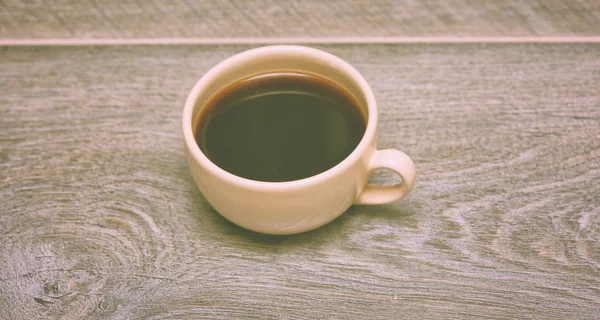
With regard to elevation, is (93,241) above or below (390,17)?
below

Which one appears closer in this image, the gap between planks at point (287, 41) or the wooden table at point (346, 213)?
the wooden table at point (346, 213)

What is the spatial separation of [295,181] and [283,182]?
0.01 metres

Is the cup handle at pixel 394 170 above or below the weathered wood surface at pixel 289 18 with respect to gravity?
below

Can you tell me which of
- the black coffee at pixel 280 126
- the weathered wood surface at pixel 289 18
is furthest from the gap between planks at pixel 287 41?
the black coffee at pixel 280 126

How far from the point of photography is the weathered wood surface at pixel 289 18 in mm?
642

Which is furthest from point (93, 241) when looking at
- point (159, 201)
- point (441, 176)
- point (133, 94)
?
point (441, 176)

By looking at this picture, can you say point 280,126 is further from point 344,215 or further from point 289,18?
point 289,18

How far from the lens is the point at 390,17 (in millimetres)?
648

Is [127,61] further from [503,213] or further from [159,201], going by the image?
[503,213]

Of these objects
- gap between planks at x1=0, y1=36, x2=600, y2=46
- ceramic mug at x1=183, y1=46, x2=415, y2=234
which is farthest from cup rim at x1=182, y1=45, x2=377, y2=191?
gap between planks at x1=0, y1=36, x2=600, y2=46

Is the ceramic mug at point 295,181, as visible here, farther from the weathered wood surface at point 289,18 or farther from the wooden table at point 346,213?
the weathered wood surface at point 289,18

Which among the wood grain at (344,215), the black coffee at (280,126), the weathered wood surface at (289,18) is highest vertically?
the weathered wood surface at (289,18)

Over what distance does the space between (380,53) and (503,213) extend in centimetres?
23

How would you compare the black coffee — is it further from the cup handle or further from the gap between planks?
the gap between planks
